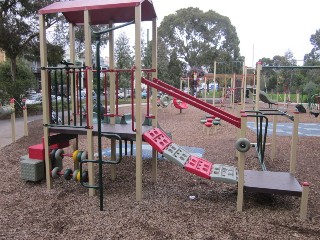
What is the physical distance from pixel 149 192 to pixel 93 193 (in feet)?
2.67

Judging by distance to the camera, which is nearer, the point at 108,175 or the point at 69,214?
the point at 69,214

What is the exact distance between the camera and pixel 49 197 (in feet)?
14.2

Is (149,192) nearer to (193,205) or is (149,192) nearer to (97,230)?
(193,205)

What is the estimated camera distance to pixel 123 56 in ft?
86.0

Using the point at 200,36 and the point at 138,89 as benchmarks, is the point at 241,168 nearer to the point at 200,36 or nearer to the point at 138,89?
the point at 138,89

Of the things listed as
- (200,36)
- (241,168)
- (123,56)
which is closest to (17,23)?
(123,56)

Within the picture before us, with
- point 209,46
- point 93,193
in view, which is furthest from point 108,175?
point 209,46

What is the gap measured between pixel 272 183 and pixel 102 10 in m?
3.33

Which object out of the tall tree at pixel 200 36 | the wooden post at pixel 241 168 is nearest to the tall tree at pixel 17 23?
the wooden post at pixel 241 168

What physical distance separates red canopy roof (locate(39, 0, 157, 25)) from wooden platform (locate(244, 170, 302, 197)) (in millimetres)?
2708

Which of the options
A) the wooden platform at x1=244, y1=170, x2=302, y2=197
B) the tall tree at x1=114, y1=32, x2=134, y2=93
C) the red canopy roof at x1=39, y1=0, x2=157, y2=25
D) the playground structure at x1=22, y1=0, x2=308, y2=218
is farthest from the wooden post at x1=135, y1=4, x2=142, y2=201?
the tall tree at x1=114, y1=32, x2=134, y2=93

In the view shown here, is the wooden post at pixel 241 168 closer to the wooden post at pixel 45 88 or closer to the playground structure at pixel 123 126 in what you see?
the playground structure at pixel 123 126

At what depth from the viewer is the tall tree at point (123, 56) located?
1027 inches

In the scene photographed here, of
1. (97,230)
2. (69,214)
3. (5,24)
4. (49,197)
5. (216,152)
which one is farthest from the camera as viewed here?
(5,24)
